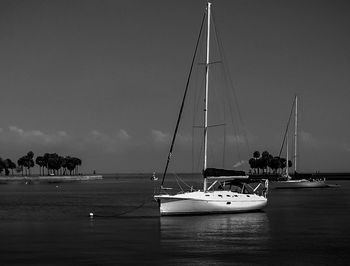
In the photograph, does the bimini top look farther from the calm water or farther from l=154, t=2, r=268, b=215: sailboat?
the calm water

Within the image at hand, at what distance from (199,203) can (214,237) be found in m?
13.9

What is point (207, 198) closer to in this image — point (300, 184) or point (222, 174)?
point (222, 174)

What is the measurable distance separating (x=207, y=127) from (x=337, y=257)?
26949mm

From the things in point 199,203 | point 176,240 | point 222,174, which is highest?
point 222,174

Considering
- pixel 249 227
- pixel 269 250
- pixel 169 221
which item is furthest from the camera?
pixel 169 221

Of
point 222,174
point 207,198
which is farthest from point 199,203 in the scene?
point 222,174

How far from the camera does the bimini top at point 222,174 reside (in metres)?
62.0

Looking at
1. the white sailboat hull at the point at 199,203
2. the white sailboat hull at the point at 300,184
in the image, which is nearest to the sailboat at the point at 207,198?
the white sailboat hull at the point at 199,203

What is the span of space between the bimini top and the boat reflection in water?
3718mm

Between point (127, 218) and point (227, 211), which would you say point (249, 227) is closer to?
point (227, 211)

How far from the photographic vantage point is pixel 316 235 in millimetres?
48188

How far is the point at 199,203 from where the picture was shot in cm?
5947

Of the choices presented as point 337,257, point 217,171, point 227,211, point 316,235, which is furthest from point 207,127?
point 337,257

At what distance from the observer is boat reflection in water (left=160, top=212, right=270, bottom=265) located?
37.1 m
